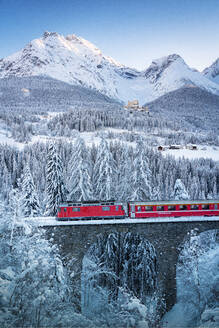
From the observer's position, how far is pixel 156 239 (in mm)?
27531

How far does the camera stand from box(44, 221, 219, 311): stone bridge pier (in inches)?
1052

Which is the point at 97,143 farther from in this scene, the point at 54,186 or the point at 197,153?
the point at 54,186

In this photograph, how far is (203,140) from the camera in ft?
492

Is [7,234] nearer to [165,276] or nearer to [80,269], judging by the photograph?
[80,269]

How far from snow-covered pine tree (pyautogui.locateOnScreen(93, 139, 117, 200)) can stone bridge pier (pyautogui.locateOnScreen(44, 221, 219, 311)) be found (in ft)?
33.1

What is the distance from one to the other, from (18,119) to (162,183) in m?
107

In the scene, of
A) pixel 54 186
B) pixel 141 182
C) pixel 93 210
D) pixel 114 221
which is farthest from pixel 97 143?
pixel 114 221

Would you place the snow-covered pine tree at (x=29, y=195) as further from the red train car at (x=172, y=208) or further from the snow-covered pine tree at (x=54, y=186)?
the red train car at (x=172, y=208)

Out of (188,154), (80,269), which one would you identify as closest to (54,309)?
(80,269)

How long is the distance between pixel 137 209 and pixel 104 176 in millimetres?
10787

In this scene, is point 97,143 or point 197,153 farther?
point 97,143

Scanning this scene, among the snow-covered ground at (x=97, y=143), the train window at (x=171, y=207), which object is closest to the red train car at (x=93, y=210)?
the train window at (x=171, y=207)

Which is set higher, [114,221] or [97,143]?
[97,143]

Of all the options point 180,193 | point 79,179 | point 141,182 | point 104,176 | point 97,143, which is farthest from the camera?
point 97,143
